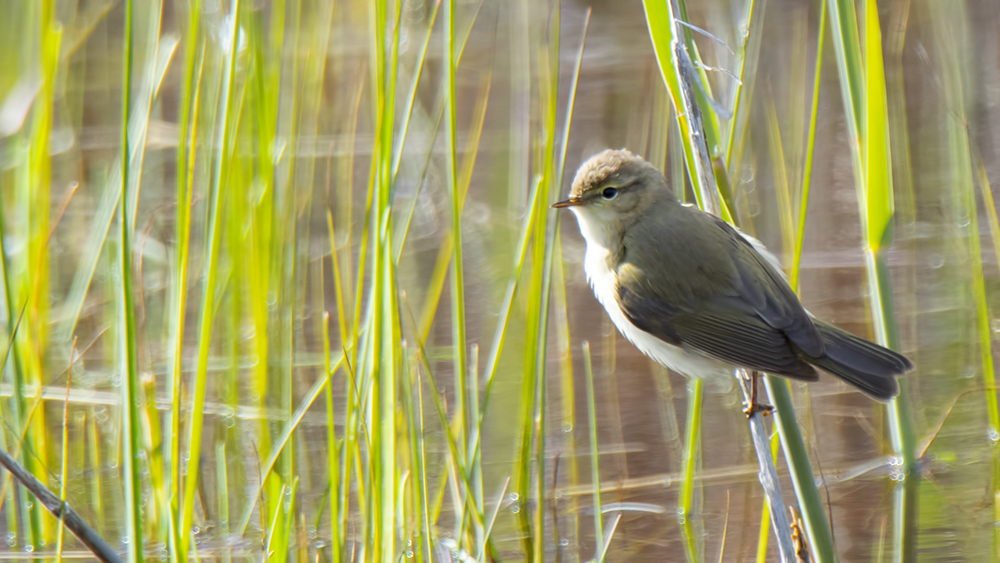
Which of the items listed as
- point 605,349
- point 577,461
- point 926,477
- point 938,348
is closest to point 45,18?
point 577,461

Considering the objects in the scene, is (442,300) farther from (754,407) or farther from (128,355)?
(128,355)

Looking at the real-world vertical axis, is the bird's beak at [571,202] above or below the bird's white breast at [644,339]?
above

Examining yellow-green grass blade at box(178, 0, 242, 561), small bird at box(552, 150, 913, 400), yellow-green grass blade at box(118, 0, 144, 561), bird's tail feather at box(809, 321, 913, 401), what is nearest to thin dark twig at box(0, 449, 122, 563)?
yellow-green grass blade at box(118, 0, 144, 561)

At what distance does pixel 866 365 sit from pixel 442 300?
2.37 meters

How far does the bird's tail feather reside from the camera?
2.43m

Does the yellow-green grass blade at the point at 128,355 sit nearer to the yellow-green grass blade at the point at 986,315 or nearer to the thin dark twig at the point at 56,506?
the thin dark twig at the point at 56,506

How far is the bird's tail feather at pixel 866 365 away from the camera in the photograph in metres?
2.43

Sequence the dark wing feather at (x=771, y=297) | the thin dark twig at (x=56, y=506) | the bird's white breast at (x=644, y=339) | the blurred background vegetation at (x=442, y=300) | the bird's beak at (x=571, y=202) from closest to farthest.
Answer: the thin dark twig at (x=56, y=506)
the blurred background vegetation at (x=442, y=300)
the dark wing feather at (x=771, y=297)
the bird's beak at (x=571, y=202)
the bird's white breast at (x=644, y=339)

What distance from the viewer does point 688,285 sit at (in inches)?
106

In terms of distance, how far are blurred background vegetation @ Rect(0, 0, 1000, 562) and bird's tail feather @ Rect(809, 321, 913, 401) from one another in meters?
0.12

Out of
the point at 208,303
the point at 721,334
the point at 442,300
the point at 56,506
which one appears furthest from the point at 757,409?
the point at 442,300

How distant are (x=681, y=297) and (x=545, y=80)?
0.96m

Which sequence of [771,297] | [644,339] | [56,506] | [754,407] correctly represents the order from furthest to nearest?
[644,339], [771,297], [754,407], [56,506]

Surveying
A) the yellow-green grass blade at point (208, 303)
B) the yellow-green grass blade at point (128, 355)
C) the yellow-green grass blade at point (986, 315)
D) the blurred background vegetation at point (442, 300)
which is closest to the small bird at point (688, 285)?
the blurred background vegetation at point (442, 300)
